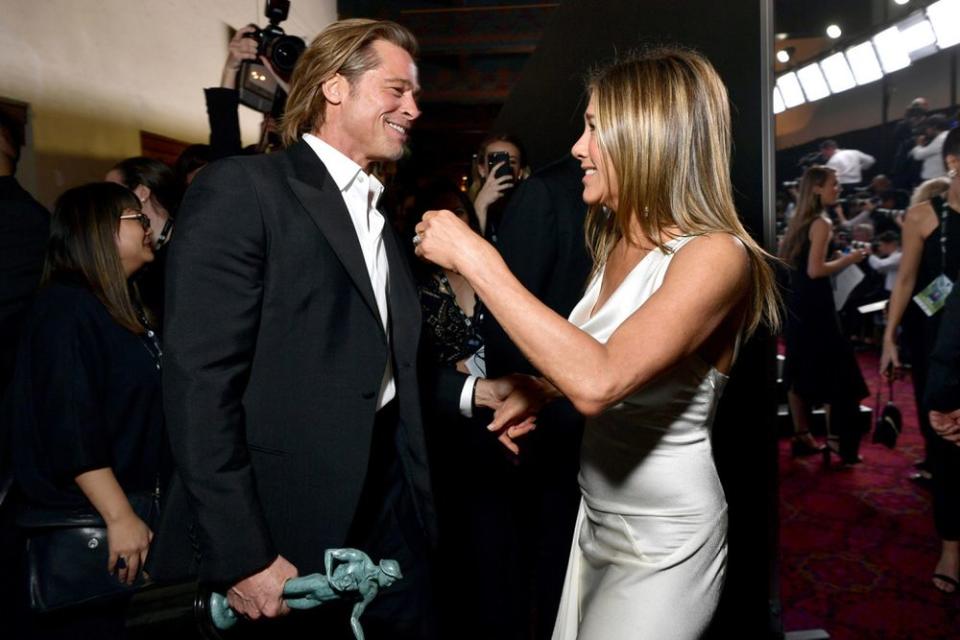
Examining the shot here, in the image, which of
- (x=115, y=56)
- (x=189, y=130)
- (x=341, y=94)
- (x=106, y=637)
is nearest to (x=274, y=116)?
(x=341, y=94)

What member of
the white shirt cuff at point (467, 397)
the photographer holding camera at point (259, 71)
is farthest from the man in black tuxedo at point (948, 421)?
the photographer holding camera at point (259, 71)

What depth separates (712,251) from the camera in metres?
1.18

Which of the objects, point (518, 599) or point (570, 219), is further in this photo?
point (518, 599)

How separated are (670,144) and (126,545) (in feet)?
5.31

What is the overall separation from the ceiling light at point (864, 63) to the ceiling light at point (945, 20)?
56 centimetres

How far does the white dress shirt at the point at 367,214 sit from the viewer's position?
1.52m

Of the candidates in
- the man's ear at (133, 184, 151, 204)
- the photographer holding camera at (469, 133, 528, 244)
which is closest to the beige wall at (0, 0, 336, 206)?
the man's ear at (133, 184, 151, 204)

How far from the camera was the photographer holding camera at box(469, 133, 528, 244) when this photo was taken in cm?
280

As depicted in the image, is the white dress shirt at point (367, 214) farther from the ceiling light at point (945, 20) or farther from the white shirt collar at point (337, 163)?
the ceiling light at point (945, 20)

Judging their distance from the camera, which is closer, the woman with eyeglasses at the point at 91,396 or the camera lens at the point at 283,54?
the woman with eyeglasses at the point at 91,396

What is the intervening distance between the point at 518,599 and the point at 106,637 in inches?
51.3

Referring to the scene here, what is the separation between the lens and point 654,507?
130 centimetres

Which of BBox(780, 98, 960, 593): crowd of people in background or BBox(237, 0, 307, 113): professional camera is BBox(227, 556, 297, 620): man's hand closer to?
BBox(237, 0, 307, 113): professional camera

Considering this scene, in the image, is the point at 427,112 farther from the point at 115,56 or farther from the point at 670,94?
the point at 670,94
